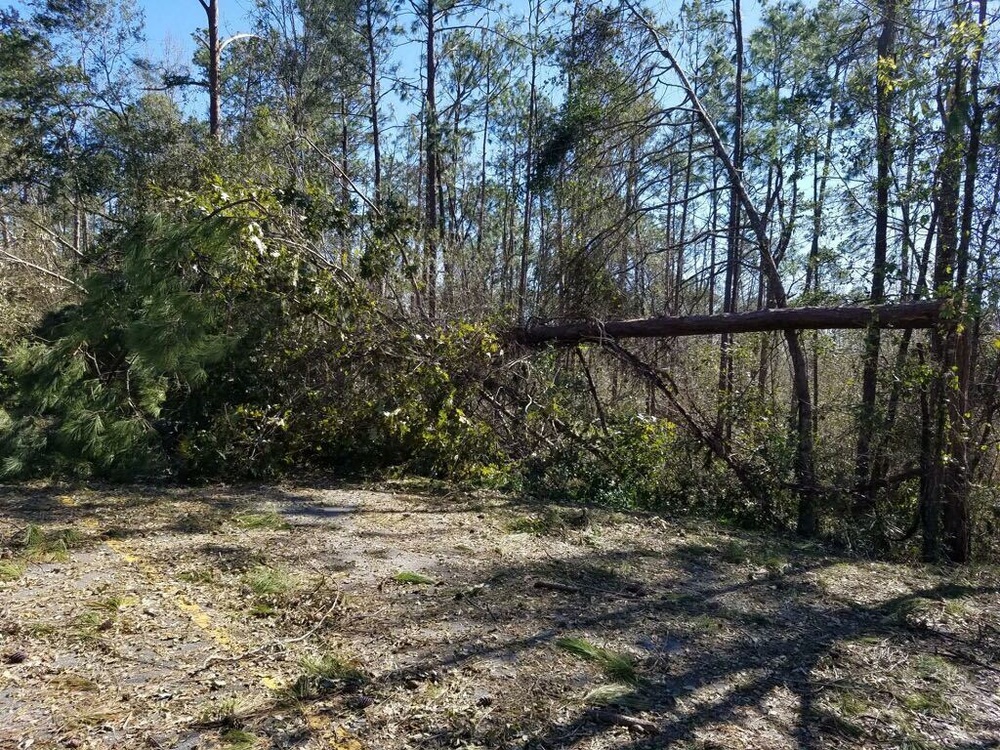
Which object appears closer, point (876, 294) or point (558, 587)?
point (558, 587)

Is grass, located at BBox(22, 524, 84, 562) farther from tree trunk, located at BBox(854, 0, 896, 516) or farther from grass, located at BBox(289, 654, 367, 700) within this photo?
tree trunk, located at BBox(854, 0, 896, 516)

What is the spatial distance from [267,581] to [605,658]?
1933 mm

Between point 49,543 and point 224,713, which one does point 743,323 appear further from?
point 224,713

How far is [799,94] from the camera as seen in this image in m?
12.2

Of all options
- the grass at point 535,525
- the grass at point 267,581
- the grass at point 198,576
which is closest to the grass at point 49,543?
the grass at point 198,576

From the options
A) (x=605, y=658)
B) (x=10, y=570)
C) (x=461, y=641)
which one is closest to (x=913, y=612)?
(x=605, y=658)

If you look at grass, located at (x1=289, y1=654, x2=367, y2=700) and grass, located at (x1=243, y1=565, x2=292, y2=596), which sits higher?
grass, located at (x1=243, y1=565, x2=292, y2=596)

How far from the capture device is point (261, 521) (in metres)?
5.71

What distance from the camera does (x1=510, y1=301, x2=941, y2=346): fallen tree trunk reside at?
7.37m

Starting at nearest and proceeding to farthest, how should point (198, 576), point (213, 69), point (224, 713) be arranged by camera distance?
point (224, 713), point (198, 576), point (213, 69)

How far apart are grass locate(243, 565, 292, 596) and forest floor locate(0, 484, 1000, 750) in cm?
2

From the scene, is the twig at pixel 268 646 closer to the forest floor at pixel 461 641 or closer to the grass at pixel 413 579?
the forest floor at pixel 461 641

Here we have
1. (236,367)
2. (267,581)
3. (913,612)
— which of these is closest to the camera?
(267,581)

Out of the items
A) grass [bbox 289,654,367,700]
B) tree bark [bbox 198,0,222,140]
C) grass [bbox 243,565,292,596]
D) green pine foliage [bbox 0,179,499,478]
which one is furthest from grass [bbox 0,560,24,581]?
tree bark [bbox 198,0,222,140]
